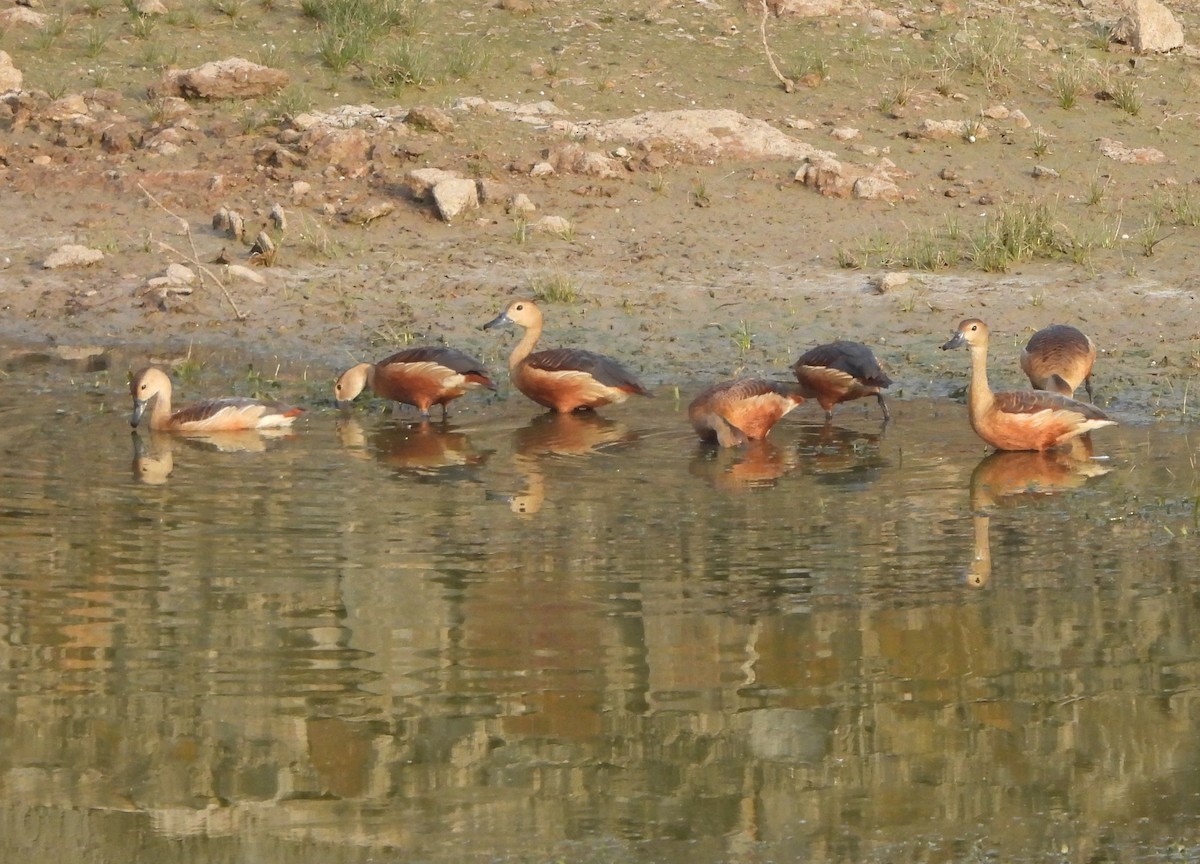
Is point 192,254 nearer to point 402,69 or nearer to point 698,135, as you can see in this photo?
point 402,69

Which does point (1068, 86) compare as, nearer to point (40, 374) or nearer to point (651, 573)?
point (40, 374)

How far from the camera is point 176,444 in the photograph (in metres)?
10.5

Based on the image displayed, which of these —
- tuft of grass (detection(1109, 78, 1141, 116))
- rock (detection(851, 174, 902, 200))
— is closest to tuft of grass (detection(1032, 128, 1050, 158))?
tuft of grass (detection(1109, 78, 1141, 116))

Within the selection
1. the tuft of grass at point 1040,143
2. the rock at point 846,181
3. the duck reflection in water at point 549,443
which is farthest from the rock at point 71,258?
the tuft of grass at point 1040,143

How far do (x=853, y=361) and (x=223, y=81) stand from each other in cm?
726

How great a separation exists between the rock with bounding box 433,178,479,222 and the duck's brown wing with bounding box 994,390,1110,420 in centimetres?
544

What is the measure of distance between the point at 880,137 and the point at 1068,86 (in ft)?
6.22

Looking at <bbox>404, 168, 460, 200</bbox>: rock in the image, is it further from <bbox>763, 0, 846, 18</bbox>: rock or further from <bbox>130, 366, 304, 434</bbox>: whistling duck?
<bbox>763, 0, 846, 18</bbox>: rock

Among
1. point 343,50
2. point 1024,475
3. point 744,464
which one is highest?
point 343,50

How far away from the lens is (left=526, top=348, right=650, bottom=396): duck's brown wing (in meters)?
11.2

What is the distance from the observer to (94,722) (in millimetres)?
5645

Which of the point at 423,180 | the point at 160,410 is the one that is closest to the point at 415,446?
the point at 160,410

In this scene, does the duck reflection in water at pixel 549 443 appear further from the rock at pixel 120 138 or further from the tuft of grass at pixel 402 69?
the rock at pixel 120 138

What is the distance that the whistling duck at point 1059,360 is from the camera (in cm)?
1099
